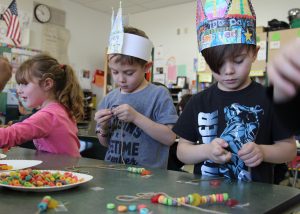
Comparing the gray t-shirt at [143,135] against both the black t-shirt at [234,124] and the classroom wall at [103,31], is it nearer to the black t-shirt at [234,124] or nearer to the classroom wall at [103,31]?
the black t-shirt at [234,124]

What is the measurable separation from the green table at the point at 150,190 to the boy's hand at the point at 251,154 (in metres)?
0.09

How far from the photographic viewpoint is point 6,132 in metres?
1.14

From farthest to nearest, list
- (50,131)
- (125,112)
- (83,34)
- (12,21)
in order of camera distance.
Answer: (83,34)
(12,21)
(50,131)
(125,112)

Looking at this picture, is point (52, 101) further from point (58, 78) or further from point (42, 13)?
point (42, 13)

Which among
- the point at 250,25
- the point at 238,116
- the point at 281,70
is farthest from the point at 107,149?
the point at 281,70

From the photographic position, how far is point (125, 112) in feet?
4.00

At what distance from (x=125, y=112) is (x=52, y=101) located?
468mm

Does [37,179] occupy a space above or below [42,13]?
below

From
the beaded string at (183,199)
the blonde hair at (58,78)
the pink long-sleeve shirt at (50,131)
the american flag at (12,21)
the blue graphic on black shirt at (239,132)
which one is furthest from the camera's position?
the american flag at (12,21)

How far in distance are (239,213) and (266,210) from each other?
0.18 feet

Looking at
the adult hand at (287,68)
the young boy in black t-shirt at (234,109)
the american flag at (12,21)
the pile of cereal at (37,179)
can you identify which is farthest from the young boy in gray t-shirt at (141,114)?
the american flag at (12,21)

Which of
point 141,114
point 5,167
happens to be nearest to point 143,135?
point 141,114

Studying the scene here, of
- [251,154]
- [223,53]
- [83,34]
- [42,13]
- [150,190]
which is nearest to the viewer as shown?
[150,190]

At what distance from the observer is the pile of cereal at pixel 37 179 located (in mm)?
662
